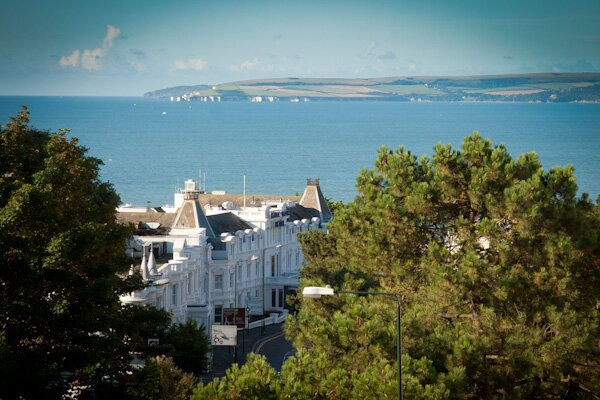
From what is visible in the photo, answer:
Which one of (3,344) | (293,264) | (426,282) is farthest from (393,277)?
(293,264)

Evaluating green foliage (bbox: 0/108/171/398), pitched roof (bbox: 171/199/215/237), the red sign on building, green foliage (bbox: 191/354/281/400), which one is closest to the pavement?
the red sign on building

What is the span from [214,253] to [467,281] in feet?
124

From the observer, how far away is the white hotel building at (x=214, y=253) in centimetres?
7075

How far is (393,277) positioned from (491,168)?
451 cm

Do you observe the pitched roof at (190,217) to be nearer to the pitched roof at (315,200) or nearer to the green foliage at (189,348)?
the green foliage at (189,348)

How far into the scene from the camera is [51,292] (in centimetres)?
3916

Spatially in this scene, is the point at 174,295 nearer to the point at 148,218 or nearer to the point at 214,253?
the point at 214,253

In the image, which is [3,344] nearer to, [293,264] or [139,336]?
[139,336]

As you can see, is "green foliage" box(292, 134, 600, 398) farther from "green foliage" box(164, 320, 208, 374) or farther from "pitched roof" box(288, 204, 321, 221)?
"pitched roof" box(288, 204, 321, 221)

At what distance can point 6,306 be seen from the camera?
37.0 metres

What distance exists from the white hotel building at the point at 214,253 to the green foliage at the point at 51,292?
2154 centimetres

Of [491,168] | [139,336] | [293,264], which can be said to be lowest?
[293,264]

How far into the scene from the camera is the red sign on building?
249 ft

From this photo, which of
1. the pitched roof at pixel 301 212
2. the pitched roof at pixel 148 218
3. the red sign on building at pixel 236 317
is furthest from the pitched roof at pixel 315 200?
the red sign on building at pixel 236 317
